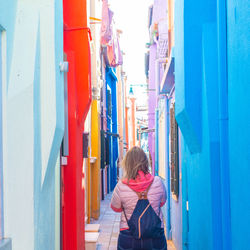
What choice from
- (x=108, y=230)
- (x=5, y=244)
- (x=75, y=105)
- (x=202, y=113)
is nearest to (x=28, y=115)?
(x=5, y=244)

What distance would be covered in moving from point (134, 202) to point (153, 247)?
45cm

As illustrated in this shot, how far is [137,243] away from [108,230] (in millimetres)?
5865

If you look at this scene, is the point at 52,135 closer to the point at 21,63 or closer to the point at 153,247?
the point at 21,63

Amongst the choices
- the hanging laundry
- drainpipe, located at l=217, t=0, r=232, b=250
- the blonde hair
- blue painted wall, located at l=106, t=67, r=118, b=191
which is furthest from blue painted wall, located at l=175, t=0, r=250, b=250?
blue painted wall, located at l=106, t=67, r=118, b=191

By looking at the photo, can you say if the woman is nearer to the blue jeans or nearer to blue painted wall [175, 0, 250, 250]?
the blue jeans

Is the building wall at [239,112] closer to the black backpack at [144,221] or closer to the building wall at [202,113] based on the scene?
the building wall at [202,113]

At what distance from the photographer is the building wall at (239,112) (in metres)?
2.14

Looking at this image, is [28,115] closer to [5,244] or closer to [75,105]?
[5,244]

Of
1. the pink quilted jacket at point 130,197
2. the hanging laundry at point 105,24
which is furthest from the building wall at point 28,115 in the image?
the hanging laundry at point 105,24

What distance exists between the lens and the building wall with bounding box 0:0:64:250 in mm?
2570

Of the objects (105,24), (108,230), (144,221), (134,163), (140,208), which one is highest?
(105,24)

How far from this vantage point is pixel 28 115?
2.73 m

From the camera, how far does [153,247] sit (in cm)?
353

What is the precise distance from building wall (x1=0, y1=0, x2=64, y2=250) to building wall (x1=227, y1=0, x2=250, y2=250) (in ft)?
4.59
